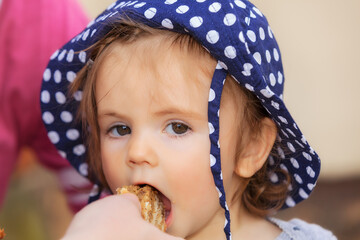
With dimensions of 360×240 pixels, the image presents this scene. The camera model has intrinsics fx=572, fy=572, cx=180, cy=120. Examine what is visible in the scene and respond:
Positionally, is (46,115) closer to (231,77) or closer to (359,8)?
(231,77)

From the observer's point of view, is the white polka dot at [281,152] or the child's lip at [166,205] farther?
the white polka dot at [281,152]

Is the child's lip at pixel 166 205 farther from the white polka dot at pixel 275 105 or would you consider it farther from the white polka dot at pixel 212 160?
the white polka dot at pixel 275 105

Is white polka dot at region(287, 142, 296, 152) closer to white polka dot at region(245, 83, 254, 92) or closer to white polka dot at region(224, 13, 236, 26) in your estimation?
white polka dot at region(245, 83, 254, 92)

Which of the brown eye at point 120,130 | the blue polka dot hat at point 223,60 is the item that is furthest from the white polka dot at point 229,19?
the brown eye at point 120,130

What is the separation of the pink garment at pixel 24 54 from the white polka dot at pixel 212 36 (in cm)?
74

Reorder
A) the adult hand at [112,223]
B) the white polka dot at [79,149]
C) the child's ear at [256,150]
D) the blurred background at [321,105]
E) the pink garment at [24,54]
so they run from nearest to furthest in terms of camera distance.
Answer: the adult hand at [112,223] → the child's ear at [256,150] → the white polka dot at [79,149] → the pink garment at [24,54] → the blurred background at [321,105]

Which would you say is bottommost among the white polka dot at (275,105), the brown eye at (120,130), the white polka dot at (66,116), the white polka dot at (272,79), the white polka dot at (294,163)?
the white polka dot at (294,163)

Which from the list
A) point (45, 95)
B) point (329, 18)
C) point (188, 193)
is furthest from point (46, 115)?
point (329, 18)

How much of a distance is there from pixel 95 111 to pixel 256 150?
0.40 m

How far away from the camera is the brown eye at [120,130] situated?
4.24 feet

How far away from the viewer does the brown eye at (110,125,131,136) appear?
1291 millimetres

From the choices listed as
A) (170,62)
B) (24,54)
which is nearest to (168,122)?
(170,62)

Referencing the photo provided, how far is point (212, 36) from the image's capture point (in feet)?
3.76

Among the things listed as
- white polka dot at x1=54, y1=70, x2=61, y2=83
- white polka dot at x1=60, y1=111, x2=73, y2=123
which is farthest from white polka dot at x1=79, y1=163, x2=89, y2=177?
white polka dot at x1=54, y1=70, x2=61, y2=83
